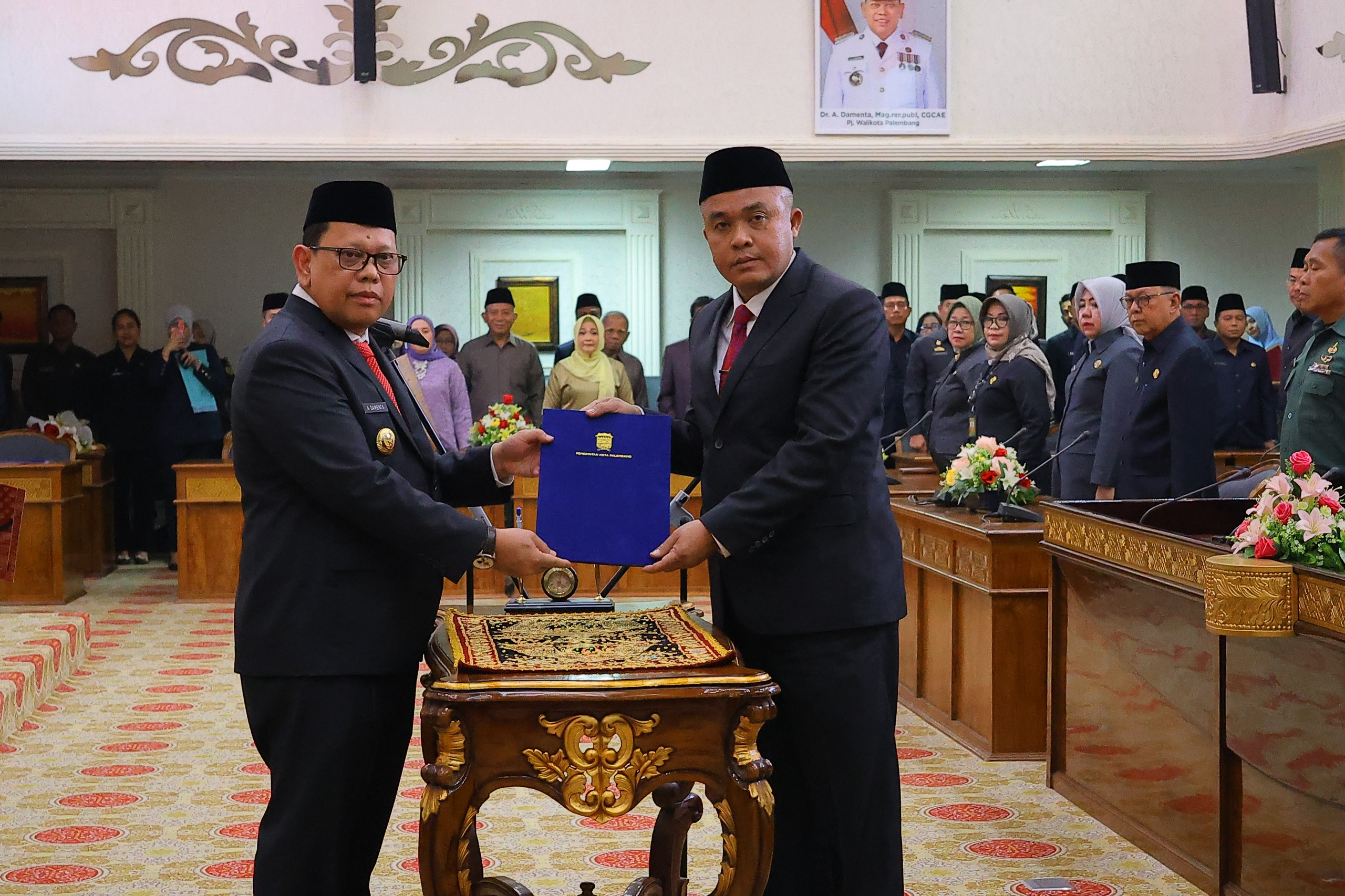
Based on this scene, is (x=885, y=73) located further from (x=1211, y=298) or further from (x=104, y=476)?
(x=104, y=476)

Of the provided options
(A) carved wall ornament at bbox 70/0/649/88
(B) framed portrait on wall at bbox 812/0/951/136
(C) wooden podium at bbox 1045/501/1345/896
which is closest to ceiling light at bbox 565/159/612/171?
(A) carved wall ornament at bbox 70/0/649/88

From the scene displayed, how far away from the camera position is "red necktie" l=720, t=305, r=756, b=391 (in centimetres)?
280

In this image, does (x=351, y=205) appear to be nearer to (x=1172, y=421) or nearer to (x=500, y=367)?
(x=1172, y=421)

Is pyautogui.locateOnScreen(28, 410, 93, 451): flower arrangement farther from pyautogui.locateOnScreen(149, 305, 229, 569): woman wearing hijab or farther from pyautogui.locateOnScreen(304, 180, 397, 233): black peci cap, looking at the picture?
pyautogui.locateOnScreen(304, 180, 397, 233): black peci cap

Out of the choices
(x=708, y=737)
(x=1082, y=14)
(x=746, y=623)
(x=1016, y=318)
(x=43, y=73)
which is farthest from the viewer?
(x=1082, y=14)

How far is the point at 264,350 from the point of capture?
250cm

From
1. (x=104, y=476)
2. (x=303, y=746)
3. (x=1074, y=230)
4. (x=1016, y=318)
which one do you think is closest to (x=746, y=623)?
(x=303, y=746)

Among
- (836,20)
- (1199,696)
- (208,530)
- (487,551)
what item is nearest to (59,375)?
(208,530)

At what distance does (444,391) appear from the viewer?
27.1 feet

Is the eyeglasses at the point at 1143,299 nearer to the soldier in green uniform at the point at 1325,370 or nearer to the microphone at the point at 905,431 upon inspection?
the soldier in green uniform at the point at 1325,370

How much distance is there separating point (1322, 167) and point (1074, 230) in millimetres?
2493

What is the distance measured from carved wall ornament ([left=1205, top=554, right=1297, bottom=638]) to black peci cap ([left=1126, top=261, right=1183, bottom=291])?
2310 mm

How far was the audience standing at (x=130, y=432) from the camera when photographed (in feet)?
33.0

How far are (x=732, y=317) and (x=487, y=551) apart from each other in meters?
0.70
